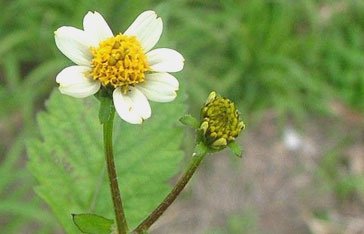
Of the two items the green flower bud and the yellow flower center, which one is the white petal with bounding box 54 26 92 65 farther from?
the green flower bud

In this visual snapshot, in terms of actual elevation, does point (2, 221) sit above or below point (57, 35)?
above

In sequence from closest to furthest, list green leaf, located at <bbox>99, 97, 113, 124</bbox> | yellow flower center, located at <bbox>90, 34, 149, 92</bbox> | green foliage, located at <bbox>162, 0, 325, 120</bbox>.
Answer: green leaf, located at <bbox>99, 97, 113, 124</bbox>
yellow flower center, located at <bbox>90, 34, 149, 92</bbox>
green foliage, located at <bbox>162, 0, 325, 120</bbox>

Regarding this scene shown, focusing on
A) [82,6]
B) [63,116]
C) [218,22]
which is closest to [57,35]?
[63,116]

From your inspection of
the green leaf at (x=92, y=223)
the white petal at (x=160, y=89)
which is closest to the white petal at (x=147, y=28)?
the white petal at (x=160, y=89)

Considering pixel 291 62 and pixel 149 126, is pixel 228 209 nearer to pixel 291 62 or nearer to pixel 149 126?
pixel 291 62

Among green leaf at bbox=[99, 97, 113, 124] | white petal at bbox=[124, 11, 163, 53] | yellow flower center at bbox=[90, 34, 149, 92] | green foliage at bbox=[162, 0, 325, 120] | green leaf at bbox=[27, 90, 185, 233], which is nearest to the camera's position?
green leaf at bbox=[99, 97, 113, 124]

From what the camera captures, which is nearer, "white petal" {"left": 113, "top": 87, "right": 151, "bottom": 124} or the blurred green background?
"white petal" {"left": 113, "top": 87, "right": 151, "bottom": 124}

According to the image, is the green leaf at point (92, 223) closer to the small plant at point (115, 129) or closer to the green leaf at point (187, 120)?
the small plant at point (115, 129)

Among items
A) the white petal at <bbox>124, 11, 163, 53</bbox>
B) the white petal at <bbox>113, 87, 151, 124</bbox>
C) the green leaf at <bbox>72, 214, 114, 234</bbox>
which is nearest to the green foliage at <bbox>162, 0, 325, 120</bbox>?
the white petal at <bbox>124, 11, 163, 53</bbox>

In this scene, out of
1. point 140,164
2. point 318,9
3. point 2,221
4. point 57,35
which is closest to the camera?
point 57,35
